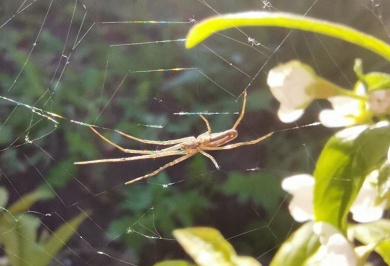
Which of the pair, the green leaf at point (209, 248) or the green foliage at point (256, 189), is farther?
the green foliage at point (256, 189)

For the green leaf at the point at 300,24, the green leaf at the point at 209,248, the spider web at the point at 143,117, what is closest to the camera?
the green leaf at the point at 300,24

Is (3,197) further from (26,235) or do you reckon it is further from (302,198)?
(302,198)

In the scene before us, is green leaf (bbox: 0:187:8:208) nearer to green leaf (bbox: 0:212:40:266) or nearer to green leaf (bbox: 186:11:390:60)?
green leaf (bbox: 0:212:40:266)

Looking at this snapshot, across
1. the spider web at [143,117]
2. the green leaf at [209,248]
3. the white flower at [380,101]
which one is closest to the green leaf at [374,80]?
the white flower at [380,101]

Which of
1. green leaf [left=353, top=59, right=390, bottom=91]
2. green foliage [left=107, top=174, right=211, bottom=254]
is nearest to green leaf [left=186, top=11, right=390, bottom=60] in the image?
green leaf [left=353, top=59, right=390, bottom=91]

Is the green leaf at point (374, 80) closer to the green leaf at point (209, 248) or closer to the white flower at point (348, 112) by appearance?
the white flower at point (348, 112)

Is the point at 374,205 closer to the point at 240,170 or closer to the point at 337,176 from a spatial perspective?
the point at 337,176

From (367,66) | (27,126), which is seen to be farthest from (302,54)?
(27,126)
